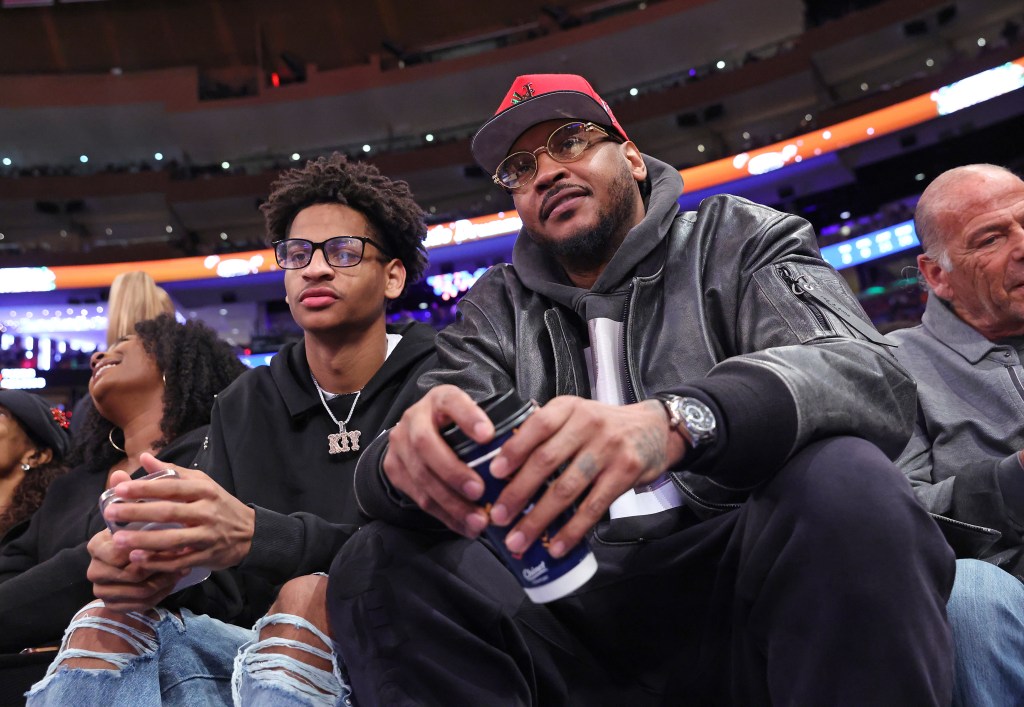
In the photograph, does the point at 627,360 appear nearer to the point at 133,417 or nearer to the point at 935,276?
the point at 935,276

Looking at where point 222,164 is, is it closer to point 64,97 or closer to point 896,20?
point 64,97

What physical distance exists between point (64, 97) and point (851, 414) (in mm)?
18616

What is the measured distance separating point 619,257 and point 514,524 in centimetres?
86

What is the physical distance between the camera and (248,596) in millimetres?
1965

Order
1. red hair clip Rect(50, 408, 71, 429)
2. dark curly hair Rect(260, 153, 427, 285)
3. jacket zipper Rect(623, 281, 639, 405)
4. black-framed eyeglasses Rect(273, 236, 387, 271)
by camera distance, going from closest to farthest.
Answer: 1. jacket zipper Rect(623, 281, 639, 405)
2. black-framed eyeglasses Rect(273, 236, 387, 271)
3. dark curly hair Rect(260, 153, 427, 285)
4. red hair clip Rect(50, 408, 71, 429)

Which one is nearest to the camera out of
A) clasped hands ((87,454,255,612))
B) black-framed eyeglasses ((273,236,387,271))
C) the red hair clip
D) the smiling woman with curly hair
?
clasped hands ((87,454,255,612))

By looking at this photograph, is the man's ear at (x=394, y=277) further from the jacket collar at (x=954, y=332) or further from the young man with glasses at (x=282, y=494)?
the jacket collar at (x=954, y=332)

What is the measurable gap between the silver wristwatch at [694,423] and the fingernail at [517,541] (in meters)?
0.26

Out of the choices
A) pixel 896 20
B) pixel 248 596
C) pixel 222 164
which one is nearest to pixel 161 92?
pixel 222 164

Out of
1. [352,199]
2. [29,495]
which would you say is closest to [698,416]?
[352,199]

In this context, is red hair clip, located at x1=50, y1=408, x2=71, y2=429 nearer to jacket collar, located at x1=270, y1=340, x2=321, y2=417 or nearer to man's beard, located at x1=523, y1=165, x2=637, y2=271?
jacket collar, located at x1=270, y1=340, x2=321, y2=417

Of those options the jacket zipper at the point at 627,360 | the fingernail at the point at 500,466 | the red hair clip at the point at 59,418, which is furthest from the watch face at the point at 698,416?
the red hair clip at the point at 59,418

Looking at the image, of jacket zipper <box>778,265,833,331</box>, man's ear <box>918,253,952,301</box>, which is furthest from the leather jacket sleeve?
man's ear <box>918,253,952,301</box>

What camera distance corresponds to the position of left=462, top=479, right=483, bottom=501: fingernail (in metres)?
0.97
